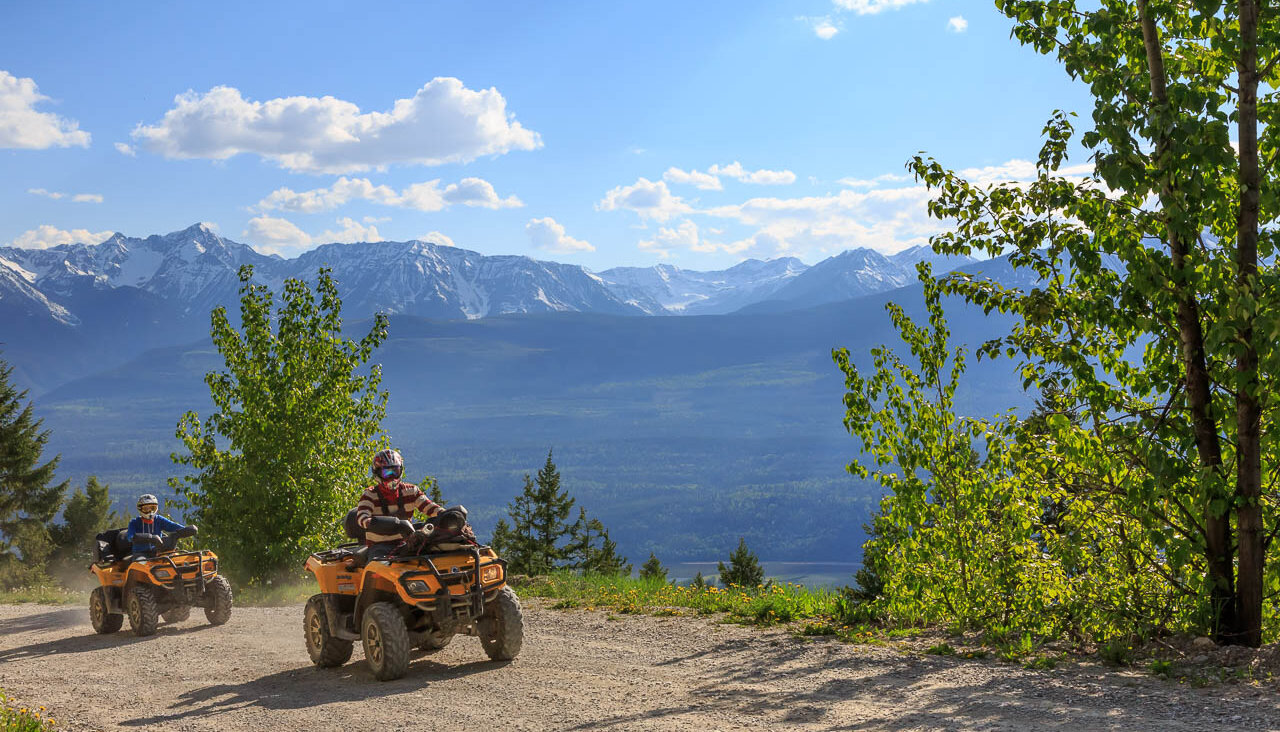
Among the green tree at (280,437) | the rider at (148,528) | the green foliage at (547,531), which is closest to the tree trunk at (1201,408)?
the rider at (148,528)

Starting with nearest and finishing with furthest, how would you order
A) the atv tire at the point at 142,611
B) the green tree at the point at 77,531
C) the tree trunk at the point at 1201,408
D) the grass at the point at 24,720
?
1. the grass at the point at 24,720
2. the tree trunk at the point at 1201,408
3. the atv tire at the point at 142,611
4. the green tree at the point at 77,531

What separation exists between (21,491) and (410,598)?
55.8 meters

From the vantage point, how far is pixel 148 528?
16.8 m

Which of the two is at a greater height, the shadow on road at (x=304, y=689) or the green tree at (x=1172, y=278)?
the green tree at (x=1172, y=278)

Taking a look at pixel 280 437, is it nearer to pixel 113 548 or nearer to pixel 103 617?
pixel 113 548

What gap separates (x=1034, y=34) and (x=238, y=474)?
18.9m

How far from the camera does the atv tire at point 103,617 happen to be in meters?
16.0

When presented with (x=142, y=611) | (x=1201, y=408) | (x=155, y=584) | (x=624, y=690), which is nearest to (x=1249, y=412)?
(x=1201, y=408)

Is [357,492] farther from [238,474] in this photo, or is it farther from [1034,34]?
[1034,34]

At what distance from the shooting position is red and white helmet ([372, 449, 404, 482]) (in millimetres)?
11711

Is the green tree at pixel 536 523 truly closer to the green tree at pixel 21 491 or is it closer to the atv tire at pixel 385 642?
the green tree at pixel 21 491

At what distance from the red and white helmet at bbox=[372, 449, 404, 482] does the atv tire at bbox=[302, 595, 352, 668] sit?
160 centimetres

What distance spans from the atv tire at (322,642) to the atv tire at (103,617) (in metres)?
6.36

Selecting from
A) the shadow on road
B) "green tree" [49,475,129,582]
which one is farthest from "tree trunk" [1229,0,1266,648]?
"green tree" [49,475,129,582]
